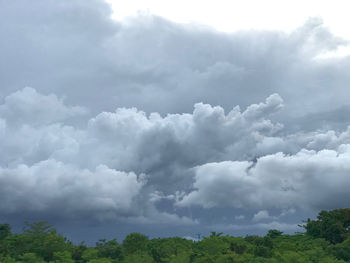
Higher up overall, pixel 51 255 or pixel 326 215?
pixel 326 215

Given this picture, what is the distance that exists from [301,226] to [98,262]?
53.2 metres

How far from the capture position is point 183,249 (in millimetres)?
70250

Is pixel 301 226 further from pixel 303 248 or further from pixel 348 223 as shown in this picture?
pixel 303 248

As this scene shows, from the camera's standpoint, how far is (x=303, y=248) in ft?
224

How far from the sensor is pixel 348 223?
9012 centimetres

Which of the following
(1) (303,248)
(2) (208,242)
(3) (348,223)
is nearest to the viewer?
(1) (303,248)

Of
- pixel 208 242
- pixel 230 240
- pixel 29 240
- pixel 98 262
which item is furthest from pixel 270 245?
pixel 29 240

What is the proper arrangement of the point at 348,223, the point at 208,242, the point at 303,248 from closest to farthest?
the point at 303,248
the point at 208,242
the point at 348,223

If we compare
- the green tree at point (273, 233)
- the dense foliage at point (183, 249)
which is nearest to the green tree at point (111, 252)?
the dense foliage at point (183, 249)

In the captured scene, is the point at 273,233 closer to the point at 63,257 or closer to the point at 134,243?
the point at 134,243

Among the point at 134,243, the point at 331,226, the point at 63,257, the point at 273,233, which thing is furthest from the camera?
the point at 273,233

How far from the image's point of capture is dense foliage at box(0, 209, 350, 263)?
59812 mm

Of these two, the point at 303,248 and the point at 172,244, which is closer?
the point at 303,248

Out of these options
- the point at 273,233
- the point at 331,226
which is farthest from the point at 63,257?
the point at 331,226
